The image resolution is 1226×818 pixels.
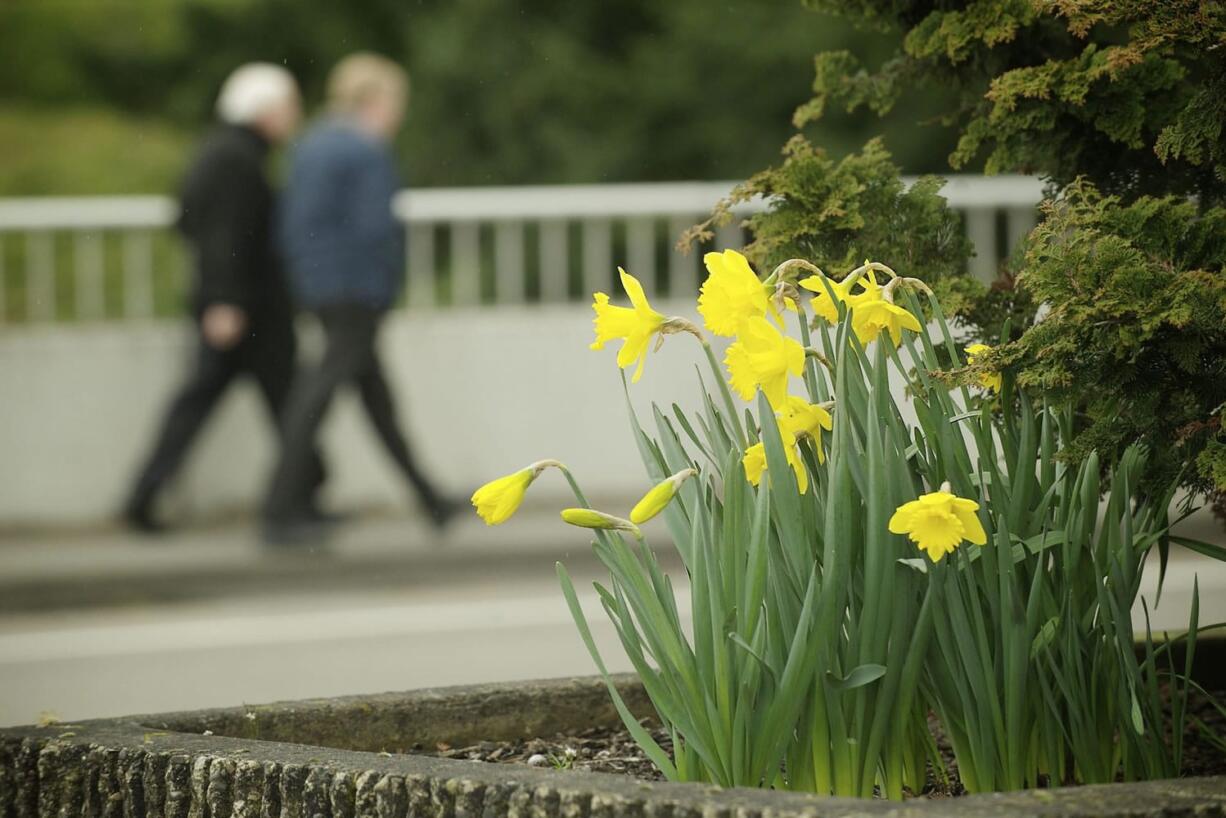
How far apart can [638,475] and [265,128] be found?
7.27 ft

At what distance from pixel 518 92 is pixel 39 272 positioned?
6711 millimetres

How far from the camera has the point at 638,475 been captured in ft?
24.9

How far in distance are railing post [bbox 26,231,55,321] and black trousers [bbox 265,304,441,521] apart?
1.29 metres

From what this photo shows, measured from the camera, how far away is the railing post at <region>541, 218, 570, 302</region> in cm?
773

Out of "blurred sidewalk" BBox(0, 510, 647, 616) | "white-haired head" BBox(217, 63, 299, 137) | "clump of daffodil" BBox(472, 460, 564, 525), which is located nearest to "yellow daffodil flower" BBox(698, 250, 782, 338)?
"clump of daffodil" BBox(472, 460, 564, 525)

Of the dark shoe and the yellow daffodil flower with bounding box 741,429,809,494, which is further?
the dark shoe

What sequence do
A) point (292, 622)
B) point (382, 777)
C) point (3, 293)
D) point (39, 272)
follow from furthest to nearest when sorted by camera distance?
point (39, 272)
point (3, 293)
point (292, 622)
point (382, 777)

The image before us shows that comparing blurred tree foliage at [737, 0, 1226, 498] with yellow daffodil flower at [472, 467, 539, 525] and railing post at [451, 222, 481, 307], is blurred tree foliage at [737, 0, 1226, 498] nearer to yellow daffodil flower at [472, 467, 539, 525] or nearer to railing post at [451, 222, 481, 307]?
yellow daffodil flower at [472, 467, 539, 525]

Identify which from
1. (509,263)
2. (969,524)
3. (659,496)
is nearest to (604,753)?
(659,496)

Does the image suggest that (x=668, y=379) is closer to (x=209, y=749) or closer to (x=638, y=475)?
(x=638, y=475)

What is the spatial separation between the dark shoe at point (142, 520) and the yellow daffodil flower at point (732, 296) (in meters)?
5.70

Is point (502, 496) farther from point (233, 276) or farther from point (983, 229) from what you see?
point (983, 229)

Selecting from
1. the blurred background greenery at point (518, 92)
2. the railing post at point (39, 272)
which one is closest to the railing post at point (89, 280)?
the railing post at point (39, 272)

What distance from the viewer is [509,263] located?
7742 millimetres
